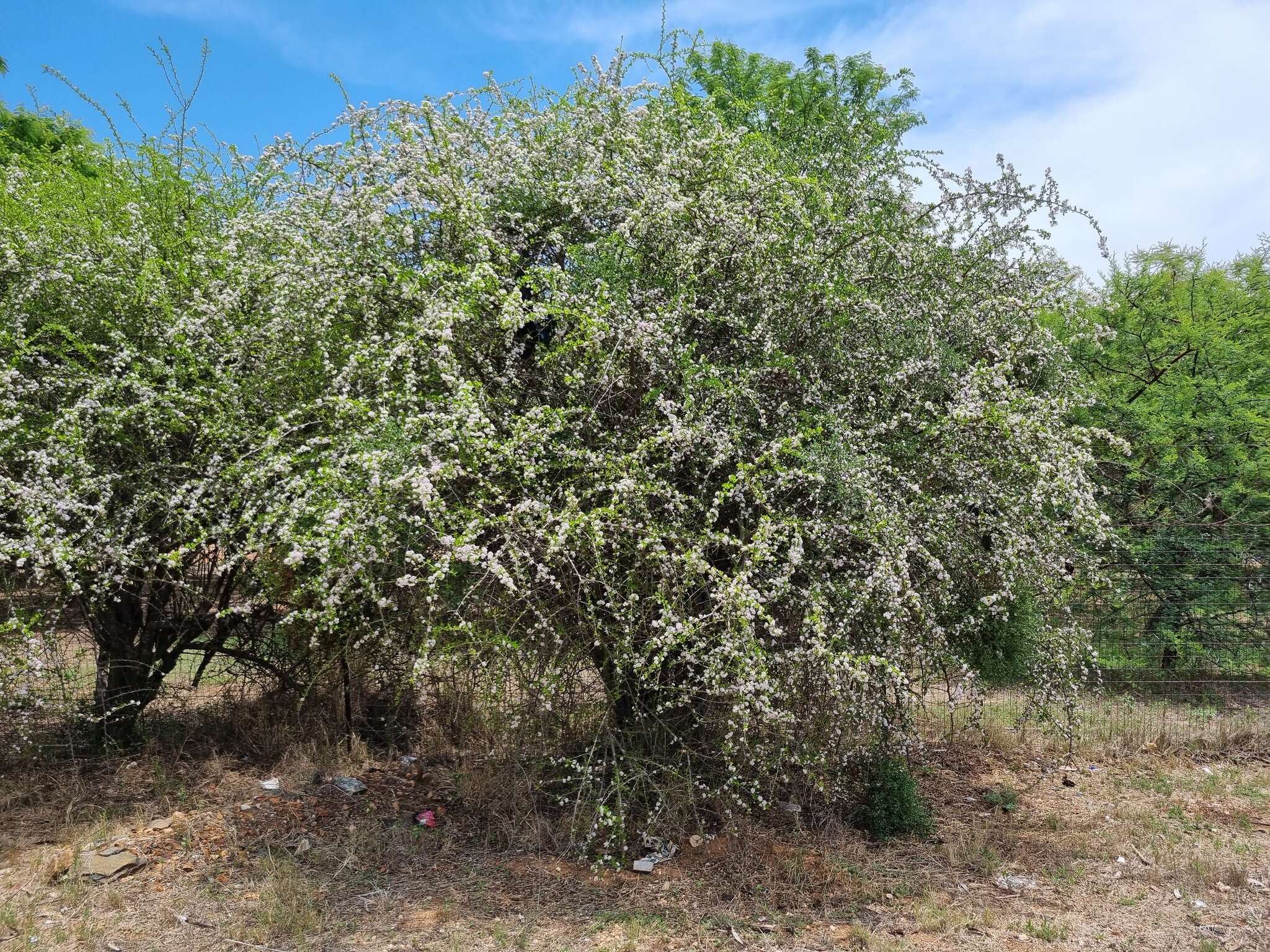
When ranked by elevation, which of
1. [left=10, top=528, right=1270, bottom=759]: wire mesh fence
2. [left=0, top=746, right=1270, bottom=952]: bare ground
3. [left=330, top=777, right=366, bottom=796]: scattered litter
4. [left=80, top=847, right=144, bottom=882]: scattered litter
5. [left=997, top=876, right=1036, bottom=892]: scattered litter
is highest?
[left=10, top=528, right=1270, bottom=759]: wire mesh fence

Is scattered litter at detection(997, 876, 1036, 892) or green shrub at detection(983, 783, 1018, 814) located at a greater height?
green shrub at detection(983, 783, 1018, 814)

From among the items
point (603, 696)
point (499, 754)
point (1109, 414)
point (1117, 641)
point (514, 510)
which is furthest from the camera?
point (1109, 414)

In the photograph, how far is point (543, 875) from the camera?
16.4 feet

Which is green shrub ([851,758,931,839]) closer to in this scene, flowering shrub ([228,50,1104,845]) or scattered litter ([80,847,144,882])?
flowering shrub ([228,50,1104,845])

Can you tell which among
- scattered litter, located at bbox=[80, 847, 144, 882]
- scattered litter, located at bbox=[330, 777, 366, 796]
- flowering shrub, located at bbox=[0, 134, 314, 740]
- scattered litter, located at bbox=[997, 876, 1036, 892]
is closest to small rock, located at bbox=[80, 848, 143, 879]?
scattered litter, located at bbox=[80, 847, 144, 882]

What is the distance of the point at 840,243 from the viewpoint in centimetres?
559

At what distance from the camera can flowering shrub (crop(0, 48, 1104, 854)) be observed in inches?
176

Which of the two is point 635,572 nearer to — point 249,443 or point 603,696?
point 603,696

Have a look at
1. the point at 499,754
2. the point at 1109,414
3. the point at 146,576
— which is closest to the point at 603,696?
the point at 499,754

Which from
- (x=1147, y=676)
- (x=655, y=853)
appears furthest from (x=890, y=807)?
(x=1147, y=676)

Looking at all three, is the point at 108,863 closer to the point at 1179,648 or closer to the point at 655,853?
the point at 655,853

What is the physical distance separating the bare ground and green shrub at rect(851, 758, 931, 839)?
12 cm

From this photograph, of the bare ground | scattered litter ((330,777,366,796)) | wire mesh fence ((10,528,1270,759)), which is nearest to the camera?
the bare ground

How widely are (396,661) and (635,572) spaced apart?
224cm
